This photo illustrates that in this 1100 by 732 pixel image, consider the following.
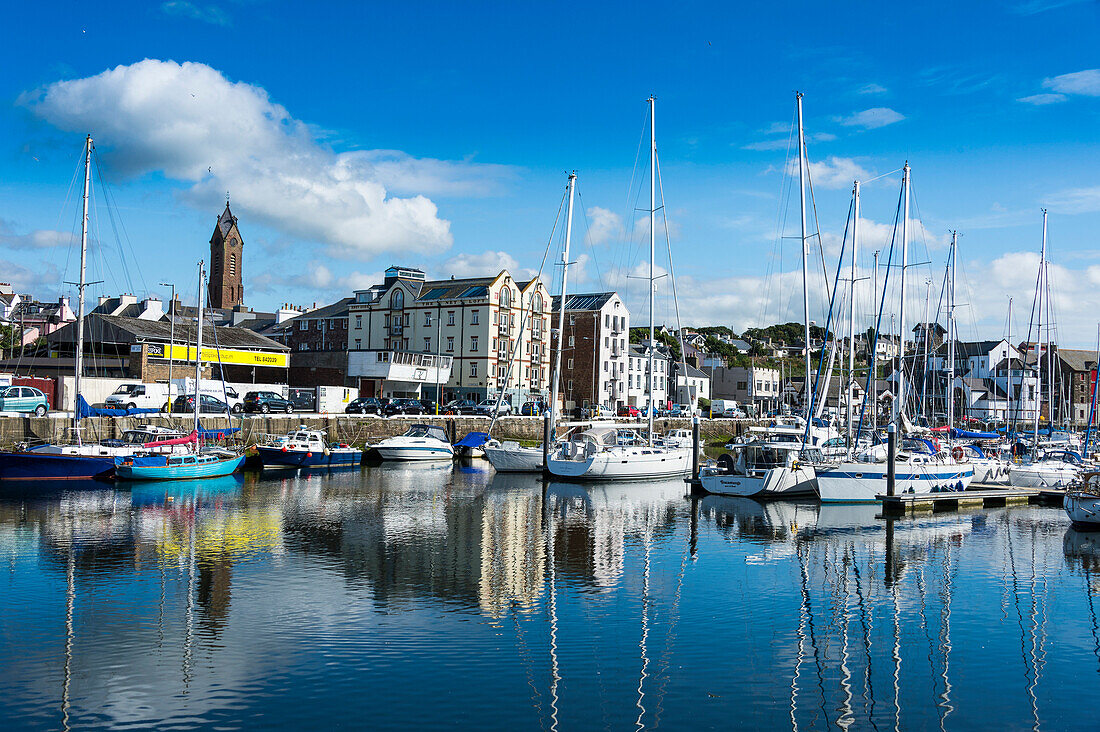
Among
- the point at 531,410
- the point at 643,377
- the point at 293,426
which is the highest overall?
the point at 643,377

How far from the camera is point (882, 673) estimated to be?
18.2 metres

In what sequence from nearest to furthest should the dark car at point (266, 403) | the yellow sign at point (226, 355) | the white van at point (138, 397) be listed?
the white van at point (138, 397)
the dark car at point (266, 403)
the yellow sign at point (226, 355)

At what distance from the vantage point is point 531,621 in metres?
21.1

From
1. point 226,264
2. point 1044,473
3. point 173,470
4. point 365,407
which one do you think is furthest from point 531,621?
point 226,264

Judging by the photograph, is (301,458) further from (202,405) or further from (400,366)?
(400,366)

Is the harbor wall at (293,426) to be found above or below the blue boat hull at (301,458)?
above

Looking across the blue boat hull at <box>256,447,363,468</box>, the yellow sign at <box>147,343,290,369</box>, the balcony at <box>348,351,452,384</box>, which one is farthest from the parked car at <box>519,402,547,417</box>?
the yellow sign at <box>147,343,290,369</box>

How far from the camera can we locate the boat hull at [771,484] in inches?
1726

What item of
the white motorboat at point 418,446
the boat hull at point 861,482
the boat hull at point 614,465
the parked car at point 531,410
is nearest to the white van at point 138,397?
the white motorboat at point 418,446

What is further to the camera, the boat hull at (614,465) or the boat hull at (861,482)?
the boat hull at (614,465)

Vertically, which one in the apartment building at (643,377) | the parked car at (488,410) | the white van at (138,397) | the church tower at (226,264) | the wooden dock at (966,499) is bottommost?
the wooden dock at (966,499)

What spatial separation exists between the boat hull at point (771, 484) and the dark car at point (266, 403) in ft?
123

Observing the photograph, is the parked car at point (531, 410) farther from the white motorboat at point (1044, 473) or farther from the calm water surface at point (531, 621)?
the calm water surface at point (531, 621)

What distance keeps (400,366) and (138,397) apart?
28706mm
